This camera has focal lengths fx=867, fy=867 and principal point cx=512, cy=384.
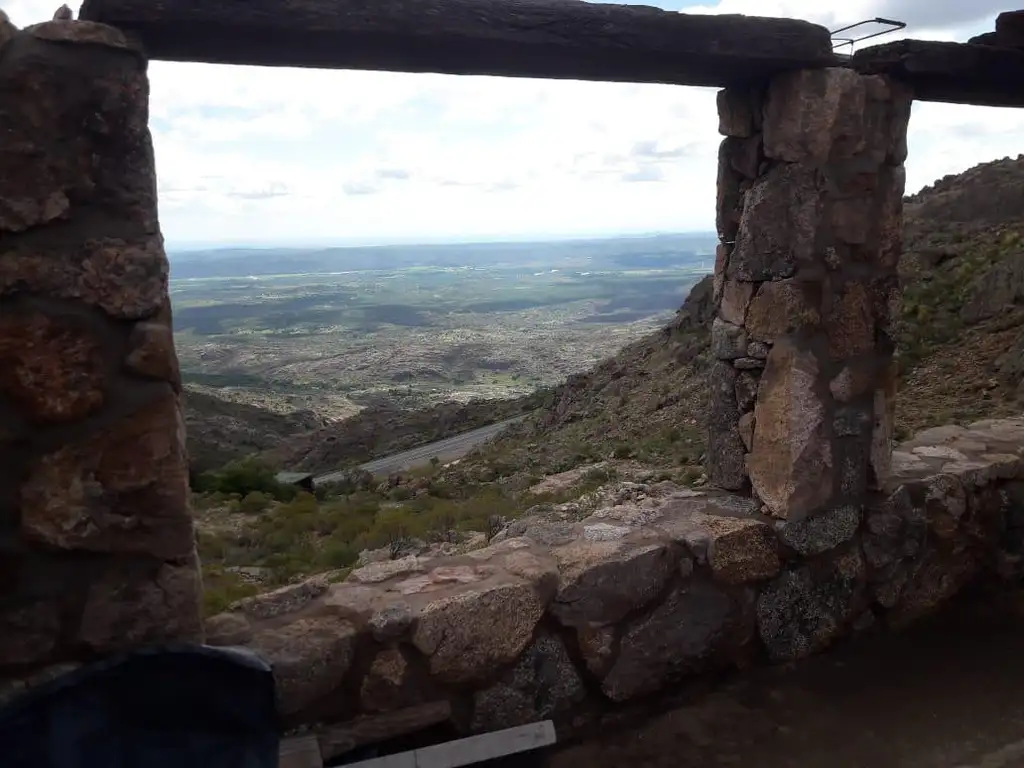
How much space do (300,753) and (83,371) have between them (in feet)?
4.13

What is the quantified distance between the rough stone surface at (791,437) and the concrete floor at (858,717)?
69 centimetres

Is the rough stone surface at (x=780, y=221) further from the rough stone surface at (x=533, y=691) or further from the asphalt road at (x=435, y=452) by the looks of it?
the asphalt road at (x=435, y=452)

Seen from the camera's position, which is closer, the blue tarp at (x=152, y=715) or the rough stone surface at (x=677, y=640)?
the blue tarp at (x=152, y=715)

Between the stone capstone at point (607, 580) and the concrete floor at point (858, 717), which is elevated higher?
the stone capstone at point (607, 580)

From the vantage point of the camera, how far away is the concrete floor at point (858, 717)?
298 centimetres

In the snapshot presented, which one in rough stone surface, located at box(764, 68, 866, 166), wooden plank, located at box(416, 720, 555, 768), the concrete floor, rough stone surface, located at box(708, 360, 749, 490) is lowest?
the concrete floor

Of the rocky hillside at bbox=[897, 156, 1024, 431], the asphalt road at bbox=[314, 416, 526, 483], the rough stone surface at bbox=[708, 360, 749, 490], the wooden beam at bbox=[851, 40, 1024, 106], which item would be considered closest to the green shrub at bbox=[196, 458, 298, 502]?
the asphalt road at bbox=[314, 416, 526, 483]

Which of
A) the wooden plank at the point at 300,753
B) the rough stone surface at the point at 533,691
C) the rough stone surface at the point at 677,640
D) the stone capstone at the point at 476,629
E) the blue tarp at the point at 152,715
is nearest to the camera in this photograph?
the blue tarp at the point at 152,715

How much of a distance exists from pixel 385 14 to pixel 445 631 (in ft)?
6.17

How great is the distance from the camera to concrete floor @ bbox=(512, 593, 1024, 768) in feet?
9.77

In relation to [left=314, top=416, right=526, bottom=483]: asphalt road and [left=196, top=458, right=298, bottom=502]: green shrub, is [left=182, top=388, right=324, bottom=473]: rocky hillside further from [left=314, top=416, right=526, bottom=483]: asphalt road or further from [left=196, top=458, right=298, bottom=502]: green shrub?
[left=196, top=458, right=298, bottom=502]: green shrub

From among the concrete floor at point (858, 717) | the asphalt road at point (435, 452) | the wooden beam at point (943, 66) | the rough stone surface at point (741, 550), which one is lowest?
the asphalt road at point (435, 452)

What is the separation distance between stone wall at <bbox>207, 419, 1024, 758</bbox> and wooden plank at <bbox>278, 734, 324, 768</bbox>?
0.25 feet

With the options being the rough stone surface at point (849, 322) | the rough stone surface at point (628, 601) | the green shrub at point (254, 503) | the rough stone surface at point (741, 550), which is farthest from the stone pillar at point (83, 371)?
the green shrub at point (254, 503)
